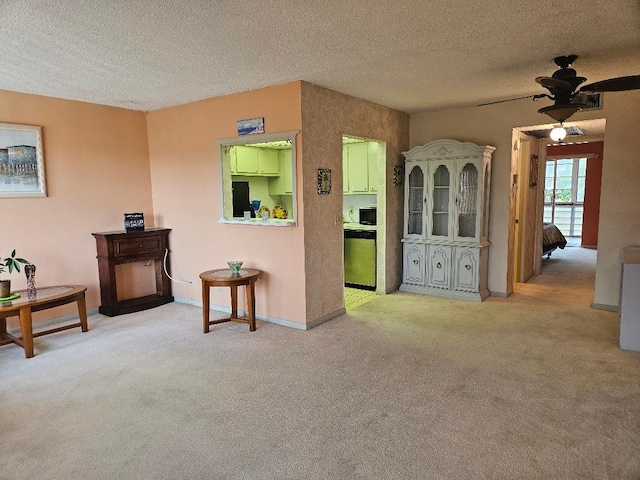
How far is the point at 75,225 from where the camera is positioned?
4.74m

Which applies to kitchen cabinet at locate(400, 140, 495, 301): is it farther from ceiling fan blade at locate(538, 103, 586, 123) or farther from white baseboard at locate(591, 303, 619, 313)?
ceiling fan blade at locate(538, 103, 586, 123)

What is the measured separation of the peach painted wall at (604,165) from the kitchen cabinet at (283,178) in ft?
7.14

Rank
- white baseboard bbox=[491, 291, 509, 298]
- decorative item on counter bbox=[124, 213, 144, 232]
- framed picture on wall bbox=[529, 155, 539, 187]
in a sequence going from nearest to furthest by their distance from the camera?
decorative item on counter bbox=[124, 213, 144, 232] < white baseboard bbox=[491, 291, 509, 298] < framed picture on wall bbox=[529, 155, 539, 187]

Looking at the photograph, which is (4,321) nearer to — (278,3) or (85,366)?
(85,366)

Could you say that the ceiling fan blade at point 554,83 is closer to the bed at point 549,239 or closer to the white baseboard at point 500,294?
the white baseboard at point 500,294

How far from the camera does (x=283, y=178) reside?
265 inches

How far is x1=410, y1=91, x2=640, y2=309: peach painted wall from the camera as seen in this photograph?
14.7 feet

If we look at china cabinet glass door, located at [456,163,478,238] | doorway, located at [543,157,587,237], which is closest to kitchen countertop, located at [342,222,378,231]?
china cabinet glass door, located at [456,163,478,238]

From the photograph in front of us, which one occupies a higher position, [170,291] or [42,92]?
[42,92]

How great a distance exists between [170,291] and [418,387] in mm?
3633

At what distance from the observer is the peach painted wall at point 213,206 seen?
4.23 m

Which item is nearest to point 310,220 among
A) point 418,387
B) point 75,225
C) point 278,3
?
point 418,387

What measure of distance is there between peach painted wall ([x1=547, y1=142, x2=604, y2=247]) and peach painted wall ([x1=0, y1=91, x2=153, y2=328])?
9.06 metres

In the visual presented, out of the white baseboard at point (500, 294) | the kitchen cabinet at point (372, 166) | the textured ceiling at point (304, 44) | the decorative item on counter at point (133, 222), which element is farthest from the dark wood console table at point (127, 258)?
the white baseboard at point (500, 294)
